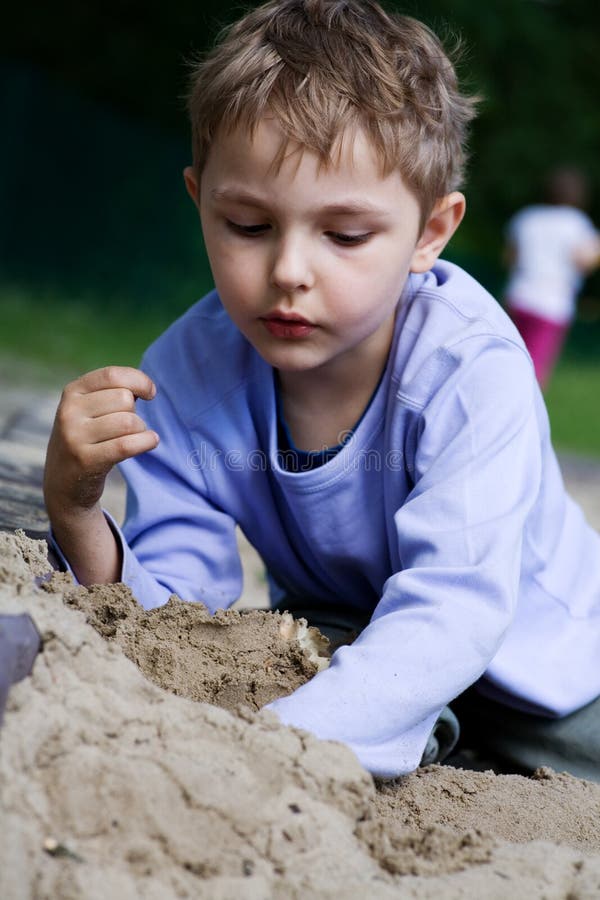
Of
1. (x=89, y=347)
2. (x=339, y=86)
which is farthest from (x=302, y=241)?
(x=89, y=347)

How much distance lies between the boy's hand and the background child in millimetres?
6891

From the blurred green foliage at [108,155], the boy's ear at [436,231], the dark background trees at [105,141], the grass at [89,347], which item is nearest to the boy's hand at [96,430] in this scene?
the boy's ear at [436,231]

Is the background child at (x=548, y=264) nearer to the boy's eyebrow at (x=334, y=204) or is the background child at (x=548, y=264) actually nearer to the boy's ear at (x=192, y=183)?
the boy's ear at (x=192, y=183)

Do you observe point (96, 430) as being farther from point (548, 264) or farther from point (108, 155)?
point (108, 155)

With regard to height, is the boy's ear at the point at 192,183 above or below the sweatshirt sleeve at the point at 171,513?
above

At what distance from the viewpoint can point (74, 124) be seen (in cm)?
1176

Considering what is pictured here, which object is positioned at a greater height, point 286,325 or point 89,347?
point 286,325

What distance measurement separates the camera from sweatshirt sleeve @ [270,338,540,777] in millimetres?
1698

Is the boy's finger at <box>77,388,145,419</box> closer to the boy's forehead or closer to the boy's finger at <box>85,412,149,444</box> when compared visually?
the boy's finger at <box>85,412,149,444</box>

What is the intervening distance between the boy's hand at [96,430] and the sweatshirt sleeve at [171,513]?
0.34 metres

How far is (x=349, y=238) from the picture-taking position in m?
1.96

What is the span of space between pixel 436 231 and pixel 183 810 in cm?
131

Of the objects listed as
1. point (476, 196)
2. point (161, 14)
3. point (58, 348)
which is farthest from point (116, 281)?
point (476, 196)

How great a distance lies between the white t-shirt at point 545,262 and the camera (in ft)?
28.2
